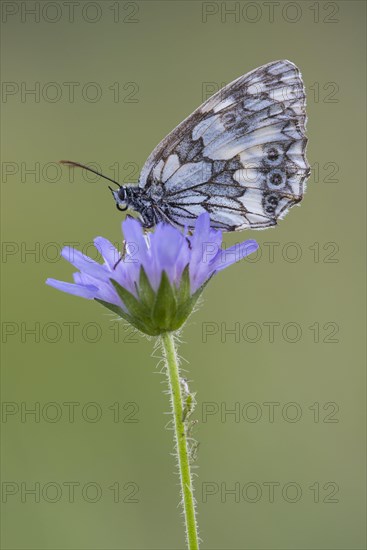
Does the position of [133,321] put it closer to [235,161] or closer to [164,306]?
[164,306]

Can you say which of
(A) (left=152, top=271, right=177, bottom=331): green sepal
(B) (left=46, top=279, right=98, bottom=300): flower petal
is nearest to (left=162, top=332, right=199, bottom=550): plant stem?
(A) (left=152, top=271, right=177, bottom=331): green sepal

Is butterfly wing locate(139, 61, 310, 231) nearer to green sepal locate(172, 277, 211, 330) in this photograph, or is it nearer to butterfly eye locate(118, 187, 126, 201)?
butterfly eye locate(118, 187, 126, 201)

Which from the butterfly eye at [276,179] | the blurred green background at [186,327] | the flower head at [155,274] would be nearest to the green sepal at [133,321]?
the flower head at [155,274]

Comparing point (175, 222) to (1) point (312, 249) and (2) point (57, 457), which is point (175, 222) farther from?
(1) point (312, 249)

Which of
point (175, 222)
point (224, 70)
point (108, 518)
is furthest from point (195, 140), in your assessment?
point (224, 70)

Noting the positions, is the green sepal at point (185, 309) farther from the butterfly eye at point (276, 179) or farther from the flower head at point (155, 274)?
the butterfly eye at point (276, 179)

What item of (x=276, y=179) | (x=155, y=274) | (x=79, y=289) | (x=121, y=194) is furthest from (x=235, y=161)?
(x=79, y=289)
